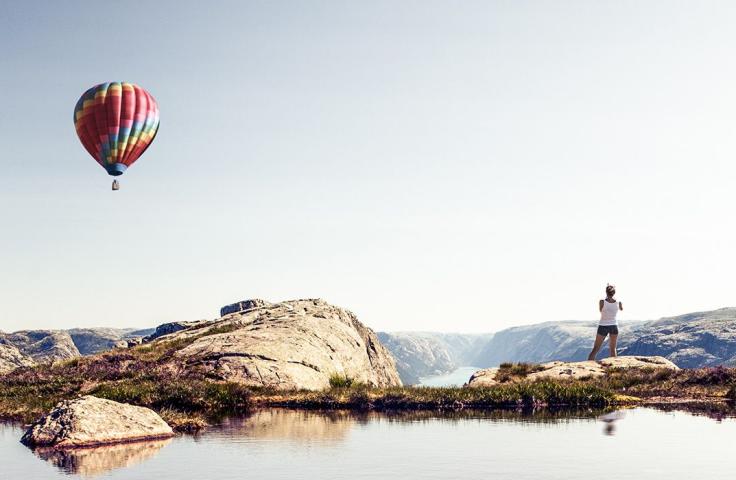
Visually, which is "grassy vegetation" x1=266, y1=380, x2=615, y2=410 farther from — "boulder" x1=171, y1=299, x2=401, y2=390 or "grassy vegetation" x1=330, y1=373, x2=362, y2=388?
"grassy vegetation" x1=330, y1=373, x2=362, y2=388

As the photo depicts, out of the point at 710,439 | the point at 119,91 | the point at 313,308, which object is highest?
the point at 119,91

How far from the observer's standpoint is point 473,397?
90.1ft

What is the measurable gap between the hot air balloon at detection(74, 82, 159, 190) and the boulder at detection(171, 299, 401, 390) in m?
15.6

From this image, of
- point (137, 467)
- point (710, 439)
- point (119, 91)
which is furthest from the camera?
point (119, 91)

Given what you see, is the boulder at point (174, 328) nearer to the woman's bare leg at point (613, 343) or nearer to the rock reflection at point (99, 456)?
the woman's bare leg at point (613, 343)

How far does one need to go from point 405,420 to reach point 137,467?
1057 cm

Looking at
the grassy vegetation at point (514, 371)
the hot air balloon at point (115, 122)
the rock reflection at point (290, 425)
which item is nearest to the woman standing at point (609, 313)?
the grassy vegetation at point (514, 371)

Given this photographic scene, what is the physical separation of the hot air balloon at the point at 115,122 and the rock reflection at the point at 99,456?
3958 centimetres

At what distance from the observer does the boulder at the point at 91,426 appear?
18.4 m

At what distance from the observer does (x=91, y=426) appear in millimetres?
18672

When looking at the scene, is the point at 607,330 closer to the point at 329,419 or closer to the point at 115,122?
the point at 329,419

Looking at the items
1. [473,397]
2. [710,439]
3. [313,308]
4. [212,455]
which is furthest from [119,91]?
[710,439]

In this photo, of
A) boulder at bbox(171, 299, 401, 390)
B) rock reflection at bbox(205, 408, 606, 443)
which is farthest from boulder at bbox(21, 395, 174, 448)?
boulder at bbox(171, 299, 401, 390)

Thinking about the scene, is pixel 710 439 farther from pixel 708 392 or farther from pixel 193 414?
pixel 193 414
